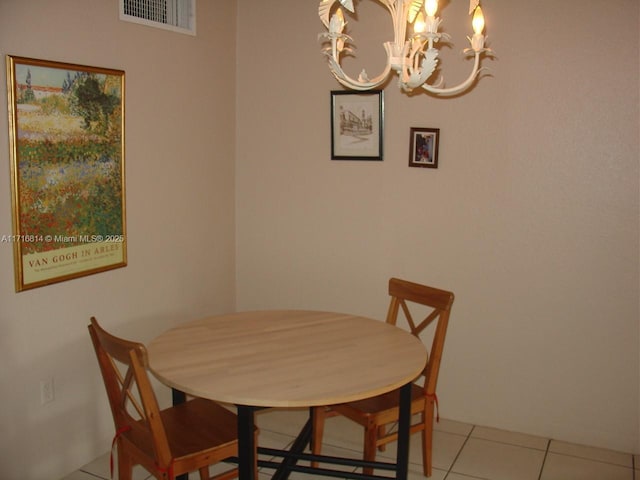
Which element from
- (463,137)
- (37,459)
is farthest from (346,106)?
(37,459)

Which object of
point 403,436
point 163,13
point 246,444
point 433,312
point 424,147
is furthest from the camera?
point 424,147

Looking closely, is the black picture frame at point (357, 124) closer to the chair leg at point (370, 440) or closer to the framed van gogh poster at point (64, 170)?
the framed van gogh poster at point (64, 170)

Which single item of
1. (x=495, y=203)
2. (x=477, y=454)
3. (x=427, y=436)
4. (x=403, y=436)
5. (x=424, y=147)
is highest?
(x=424, y=147)

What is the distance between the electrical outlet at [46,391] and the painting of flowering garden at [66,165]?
0.47m

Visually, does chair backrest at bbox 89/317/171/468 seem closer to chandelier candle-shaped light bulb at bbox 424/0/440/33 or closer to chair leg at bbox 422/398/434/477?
chair leg at bbox 422/398/434/477

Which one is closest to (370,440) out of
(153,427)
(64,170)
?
(153,427)

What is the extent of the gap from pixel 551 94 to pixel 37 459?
292 centimetres

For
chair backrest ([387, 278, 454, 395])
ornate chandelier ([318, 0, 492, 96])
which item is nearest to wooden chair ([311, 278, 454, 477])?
chair backrest ([387, 278, 454, 395])

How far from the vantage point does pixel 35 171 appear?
2.61 m

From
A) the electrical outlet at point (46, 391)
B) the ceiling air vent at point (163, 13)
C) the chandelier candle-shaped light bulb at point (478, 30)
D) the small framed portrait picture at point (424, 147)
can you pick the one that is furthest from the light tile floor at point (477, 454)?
the ceiling air vent at point (163, 13)

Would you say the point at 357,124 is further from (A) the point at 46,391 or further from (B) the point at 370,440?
(A) the point at 46,391

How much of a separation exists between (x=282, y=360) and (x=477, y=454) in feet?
4.48

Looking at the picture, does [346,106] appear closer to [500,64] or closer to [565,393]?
[500,64]

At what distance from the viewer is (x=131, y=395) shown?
88.8 inches
